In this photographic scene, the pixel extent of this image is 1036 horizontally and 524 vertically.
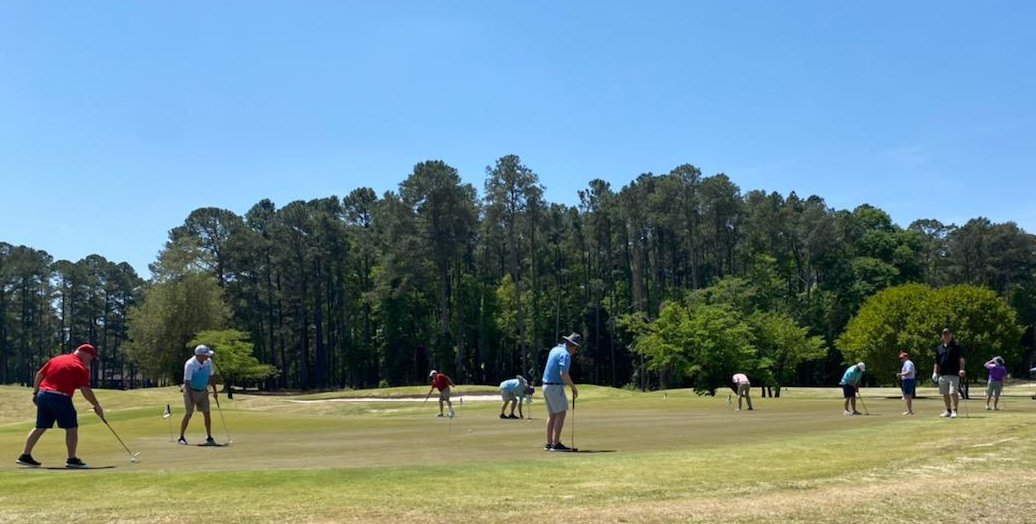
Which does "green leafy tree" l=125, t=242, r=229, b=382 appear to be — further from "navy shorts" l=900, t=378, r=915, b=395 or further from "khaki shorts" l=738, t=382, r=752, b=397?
"navy shorts" l=900, t=378, r=915, b=395

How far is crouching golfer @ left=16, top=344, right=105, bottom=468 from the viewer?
14.1 m

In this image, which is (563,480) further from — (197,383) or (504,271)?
(504,271)

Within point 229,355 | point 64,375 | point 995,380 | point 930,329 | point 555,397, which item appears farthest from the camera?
point 229,355

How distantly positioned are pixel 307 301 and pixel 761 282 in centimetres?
6273

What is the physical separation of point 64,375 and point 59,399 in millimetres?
426

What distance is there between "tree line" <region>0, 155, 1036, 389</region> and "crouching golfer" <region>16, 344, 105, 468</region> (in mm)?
71666

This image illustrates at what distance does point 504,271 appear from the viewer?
12156 centimetres

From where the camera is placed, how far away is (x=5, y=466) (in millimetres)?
14398

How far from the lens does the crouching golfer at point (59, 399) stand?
1409 centimetres

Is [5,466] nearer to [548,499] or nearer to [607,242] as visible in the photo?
[548,499]

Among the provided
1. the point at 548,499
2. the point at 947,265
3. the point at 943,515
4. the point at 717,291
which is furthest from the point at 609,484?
the point at 947,265

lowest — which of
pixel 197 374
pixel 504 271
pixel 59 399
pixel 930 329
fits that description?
pixel 59 399

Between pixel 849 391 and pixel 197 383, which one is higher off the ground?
pixel 197 383

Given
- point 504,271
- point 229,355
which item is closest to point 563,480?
point 229,355
